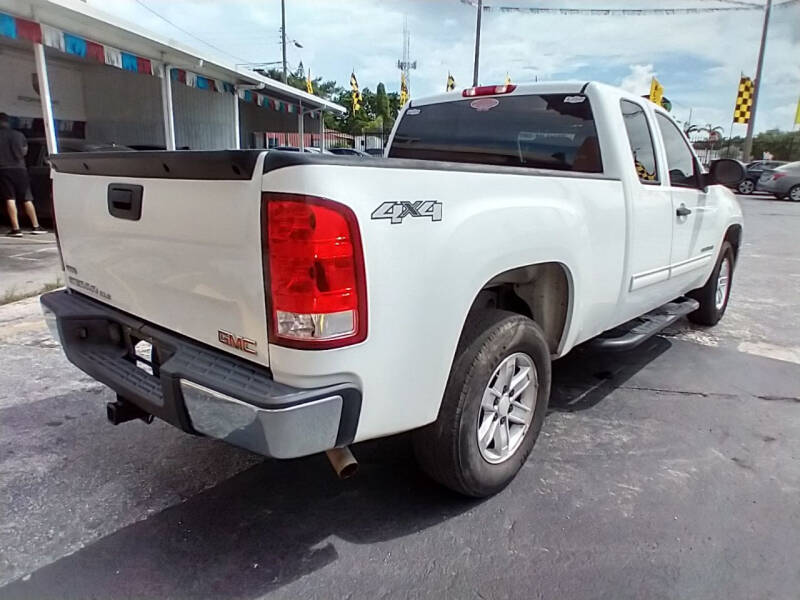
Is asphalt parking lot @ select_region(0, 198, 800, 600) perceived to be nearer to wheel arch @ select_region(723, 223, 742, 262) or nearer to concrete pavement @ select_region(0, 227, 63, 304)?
wheel arch @ select_region(723, 223, 742, 262)

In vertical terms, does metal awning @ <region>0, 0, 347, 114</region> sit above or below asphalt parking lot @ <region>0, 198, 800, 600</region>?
above

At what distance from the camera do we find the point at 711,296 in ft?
17.9

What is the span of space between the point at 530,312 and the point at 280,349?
168cm

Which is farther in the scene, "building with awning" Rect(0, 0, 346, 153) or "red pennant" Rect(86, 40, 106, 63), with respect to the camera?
"red pennant" Rect(86, 40, 106, 63)

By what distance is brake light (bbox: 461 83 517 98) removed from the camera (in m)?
3.84

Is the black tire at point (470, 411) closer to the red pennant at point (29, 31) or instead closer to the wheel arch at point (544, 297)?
the wheel arch at point (544, 297)

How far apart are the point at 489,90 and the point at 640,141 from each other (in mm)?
1057

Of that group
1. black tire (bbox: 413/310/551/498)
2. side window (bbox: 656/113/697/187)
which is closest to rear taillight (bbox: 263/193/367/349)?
black tire (bbox: 413/310/551/498)

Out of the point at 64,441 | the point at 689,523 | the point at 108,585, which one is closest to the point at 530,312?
the point at 689,523

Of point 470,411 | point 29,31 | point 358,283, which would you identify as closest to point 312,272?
point 358,283

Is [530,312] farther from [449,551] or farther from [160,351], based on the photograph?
[160,351]

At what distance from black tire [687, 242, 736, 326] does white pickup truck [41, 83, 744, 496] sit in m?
2.11

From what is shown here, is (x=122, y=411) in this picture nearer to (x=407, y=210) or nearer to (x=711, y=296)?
(x=407, y=210)

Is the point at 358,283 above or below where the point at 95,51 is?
below
